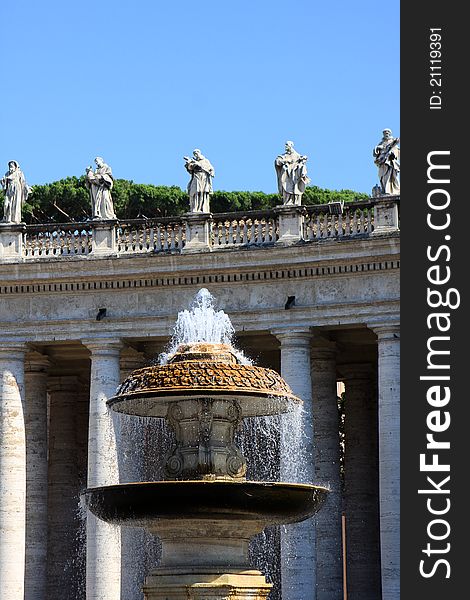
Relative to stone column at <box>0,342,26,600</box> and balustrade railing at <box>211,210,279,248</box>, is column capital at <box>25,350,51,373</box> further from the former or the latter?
balustrade railing at <box>211,210,279,248</box>

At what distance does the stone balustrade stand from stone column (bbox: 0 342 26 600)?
3.88m

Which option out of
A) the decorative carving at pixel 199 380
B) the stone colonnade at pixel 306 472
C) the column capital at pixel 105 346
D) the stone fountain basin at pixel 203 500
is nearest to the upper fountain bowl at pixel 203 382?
the decorative carving at pixel 199 380

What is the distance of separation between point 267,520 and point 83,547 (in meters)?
31.6

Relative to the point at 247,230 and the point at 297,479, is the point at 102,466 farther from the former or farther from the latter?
the point at 247,230

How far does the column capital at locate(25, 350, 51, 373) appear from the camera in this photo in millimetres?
57125

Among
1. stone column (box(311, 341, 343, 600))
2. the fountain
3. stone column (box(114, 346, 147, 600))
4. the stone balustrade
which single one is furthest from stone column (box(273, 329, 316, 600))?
the fountain

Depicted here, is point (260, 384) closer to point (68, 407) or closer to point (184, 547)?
point (184, 547)

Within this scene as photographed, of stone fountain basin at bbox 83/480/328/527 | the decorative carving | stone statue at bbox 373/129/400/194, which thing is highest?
stone statue at bbox 373/129/400/194

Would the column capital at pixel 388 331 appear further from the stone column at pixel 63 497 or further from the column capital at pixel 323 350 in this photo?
the stone column at pixel 63 497

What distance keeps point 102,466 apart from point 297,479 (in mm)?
6822

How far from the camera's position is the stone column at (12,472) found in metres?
52.9

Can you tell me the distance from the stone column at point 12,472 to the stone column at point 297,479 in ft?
30.2

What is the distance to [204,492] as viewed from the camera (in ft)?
93.8

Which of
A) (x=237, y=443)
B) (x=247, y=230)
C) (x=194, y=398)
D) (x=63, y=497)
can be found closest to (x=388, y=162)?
(x=247, y=230)
